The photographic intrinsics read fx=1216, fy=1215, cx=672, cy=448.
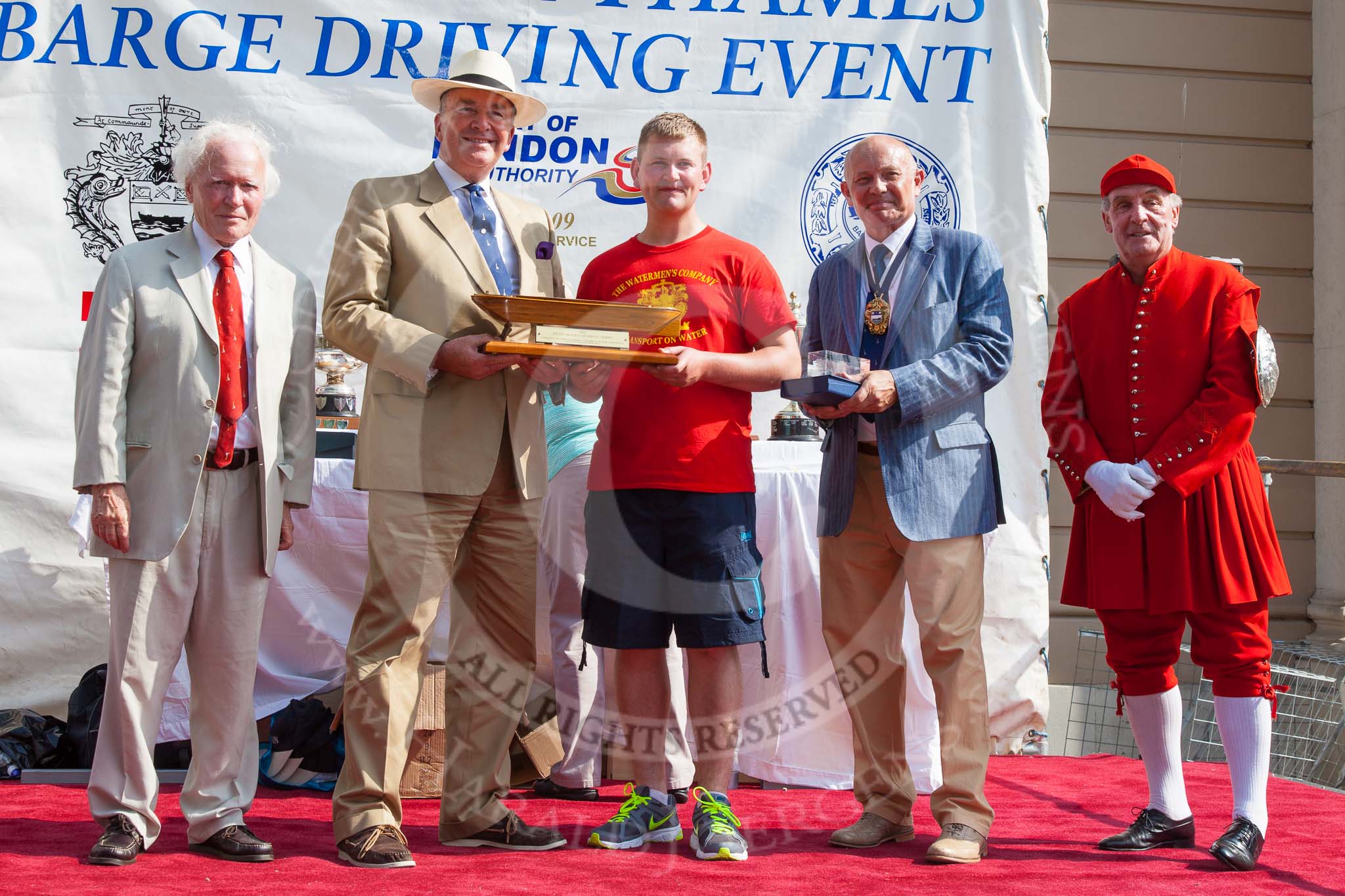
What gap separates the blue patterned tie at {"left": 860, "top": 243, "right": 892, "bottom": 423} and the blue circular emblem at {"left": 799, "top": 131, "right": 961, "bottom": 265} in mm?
1640

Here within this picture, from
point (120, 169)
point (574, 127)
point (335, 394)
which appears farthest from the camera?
point (574, 127)

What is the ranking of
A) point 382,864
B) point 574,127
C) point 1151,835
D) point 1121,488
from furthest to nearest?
point 574,127, point 1151,835, point 1121,488, point 382,864

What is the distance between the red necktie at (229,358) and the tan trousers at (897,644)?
1.42 meters

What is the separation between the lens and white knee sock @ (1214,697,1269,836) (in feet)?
9.37

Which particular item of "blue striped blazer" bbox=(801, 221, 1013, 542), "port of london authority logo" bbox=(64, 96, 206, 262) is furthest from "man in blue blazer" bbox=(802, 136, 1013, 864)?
"port of london authority logo" bbox=(64, 96, 206, 262)

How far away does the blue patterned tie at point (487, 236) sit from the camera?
2.82 m

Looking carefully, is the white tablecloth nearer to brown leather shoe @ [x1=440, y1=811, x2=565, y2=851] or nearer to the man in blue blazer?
the man in blue blazer

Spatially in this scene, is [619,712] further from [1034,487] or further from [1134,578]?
[1034,487]

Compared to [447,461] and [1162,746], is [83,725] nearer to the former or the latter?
[447,461]

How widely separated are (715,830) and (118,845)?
4.25 feet

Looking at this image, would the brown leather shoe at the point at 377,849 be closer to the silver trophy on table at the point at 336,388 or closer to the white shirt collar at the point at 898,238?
the silver trophy on table at the point at 336,388

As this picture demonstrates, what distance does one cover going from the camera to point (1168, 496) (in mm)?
2904

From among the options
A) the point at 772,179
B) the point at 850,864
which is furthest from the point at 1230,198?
the point at 850,864

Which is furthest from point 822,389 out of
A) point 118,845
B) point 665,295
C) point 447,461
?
point 118,845
